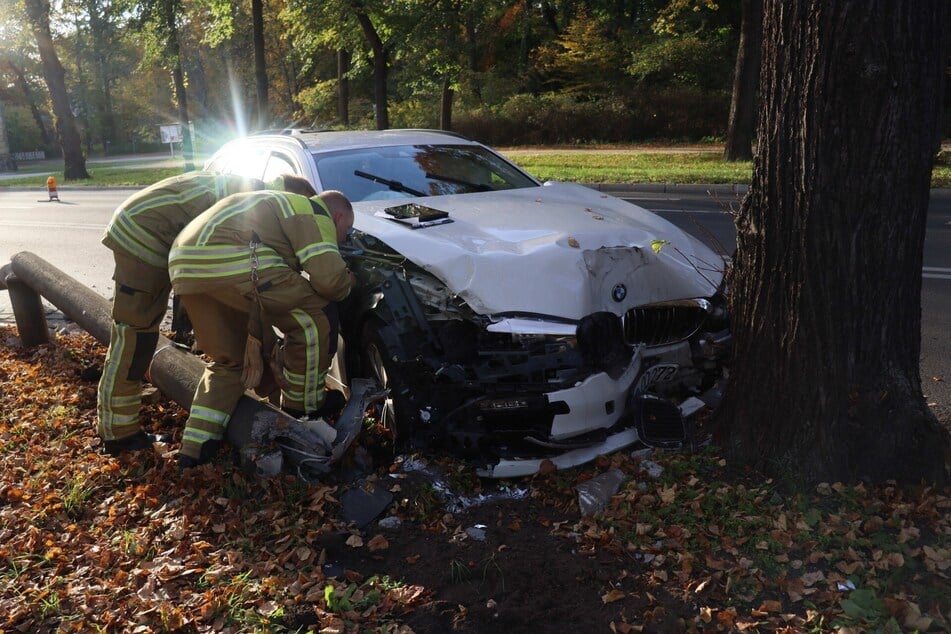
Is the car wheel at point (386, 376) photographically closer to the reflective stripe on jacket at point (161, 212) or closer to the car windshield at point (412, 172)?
the reflective stripe on jacket at point (161, 212)

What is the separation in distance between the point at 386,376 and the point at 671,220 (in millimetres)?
8173

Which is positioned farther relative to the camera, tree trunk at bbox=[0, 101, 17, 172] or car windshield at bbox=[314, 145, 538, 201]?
tree trunk at bbox=[0, 101, 17, 172]

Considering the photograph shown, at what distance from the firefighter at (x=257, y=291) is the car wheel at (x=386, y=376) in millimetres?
210

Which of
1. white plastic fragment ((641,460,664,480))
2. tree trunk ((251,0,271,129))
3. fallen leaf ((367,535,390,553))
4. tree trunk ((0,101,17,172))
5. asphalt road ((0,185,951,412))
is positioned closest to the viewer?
fallen leaf ((367,535,390,553))

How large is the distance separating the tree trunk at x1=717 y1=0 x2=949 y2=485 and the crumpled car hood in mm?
637

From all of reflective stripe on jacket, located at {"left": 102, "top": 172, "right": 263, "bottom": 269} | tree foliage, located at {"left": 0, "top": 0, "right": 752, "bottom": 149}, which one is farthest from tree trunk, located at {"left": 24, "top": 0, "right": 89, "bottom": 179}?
reflective stripe on jacket, located at {"left": 102, "top": 172, "right": 263, "bottom": 269}

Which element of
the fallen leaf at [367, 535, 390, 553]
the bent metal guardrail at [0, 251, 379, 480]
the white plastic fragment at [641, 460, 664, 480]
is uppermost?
the bent metal guardrail at [0, 251, 379, 480]

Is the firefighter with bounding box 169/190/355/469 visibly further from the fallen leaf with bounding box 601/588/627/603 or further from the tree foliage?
the tree foliage

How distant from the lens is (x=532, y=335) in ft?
12.3

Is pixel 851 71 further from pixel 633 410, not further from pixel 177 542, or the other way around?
pixel 177 542

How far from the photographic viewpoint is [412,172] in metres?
5.43

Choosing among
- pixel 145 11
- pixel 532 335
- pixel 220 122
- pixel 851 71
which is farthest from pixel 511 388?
pixel 220 122

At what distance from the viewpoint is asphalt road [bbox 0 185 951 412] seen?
18.3 feet

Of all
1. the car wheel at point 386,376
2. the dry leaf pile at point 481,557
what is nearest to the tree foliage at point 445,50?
the car wheel at point 386,376
